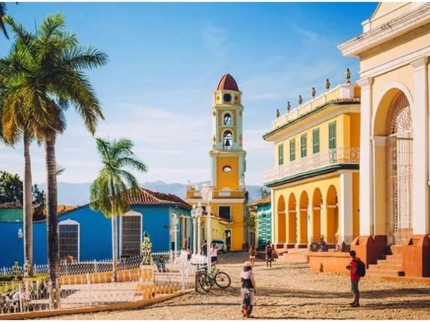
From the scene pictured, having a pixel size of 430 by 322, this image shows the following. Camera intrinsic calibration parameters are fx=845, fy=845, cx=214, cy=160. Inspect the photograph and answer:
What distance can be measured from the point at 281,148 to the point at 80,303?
23.1 metres

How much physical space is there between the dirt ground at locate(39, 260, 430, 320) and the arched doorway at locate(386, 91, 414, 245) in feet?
7.52

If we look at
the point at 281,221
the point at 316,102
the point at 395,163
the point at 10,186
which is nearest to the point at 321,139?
the point at 316,102

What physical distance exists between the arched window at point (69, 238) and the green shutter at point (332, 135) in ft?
43.3

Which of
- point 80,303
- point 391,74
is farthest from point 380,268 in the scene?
point 80,303

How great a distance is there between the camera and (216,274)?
20.0 m

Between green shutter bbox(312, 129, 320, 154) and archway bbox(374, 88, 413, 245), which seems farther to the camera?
green shutter bbox(312, 129, 320, 154)

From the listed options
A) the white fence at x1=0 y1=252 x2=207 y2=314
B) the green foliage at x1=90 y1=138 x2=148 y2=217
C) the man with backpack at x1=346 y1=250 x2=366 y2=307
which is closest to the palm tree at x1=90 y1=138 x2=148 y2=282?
the green foliage at x1=90 y1=138 x2=148 y2=217

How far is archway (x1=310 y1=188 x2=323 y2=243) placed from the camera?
35188 millimetres

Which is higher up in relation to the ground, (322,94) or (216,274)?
(322,94)

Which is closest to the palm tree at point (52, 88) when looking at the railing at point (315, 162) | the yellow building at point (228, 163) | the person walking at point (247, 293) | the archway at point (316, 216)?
the person walking at point (247, 293)

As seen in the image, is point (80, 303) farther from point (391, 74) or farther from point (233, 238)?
point (233, 238)

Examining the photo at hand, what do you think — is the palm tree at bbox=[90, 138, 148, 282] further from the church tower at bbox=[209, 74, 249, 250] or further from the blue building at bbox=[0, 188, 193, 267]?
the church tower at bbox=[209, 74, 249, 250]

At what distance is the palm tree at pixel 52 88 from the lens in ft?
66.8

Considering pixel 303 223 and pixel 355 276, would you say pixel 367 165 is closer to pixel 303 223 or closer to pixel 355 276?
pixel 355 276
